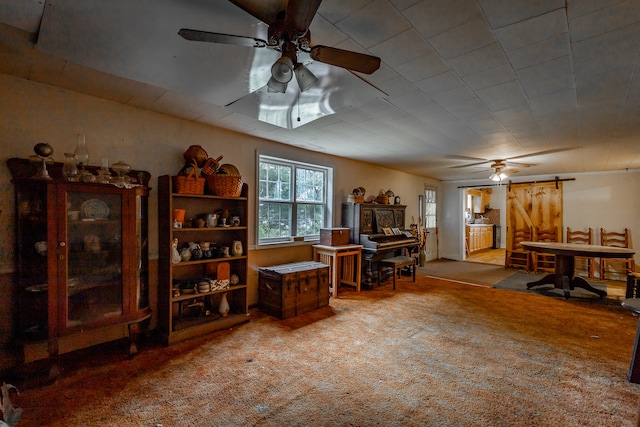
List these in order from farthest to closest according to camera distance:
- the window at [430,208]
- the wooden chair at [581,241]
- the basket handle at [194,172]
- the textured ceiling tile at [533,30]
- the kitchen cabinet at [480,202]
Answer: the kitchen cabinet at [480,202] < the window at [430,208] < the wooden chair at [581,241] < the basket handle at [194,172] < the textured ceiling tile at [533,30]

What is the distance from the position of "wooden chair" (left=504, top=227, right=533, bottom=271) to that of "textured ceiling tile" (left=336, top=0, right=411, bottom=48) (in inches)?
266

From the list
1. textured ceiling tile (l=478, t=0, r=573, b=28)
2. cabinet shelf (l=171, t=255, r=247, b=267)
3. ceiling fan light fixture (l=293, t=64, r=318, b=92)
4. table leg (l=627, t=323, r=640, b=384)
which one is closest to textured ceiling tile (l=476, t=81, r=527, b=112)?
textured ceiling tile (l=478, t=0, r=573, b=28)

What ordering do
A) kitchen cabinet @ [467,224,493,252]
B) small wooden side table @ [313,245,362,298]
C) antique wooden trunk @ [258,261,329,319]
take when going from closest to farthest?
1. antique wooden trunk @ [258,261,329,319]
2. small wooden side table @ [313,245,362,298]
3. kitchen cabinet @ [467,224,493,252]

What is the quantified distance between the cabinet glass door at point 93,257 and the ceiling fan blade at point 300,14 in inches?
83.2

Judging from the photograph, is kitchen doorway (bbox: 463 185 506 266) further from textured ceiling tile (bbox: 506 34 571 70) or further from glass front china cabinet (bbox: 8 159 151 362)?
glass front china cabinet (bbox: 8 159 151 362)

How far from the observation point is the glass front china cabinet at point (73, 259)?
2.11 metres

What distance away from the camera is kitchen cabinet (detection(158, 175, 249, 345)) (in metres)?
2.74

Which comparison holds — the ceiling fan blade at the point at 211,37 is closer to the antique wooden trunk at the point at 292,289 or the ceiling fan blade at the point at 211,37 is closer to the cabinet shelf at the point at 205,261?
the cabinet shelf at the point at 205,261

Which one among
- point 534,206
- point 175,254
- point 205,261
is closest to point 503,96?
point 205,261

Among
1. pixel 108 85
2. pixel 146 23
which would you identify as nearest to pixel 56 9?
pixel 146 23

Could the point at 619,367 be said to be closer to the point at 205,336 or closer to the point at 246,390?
the point at 246,390

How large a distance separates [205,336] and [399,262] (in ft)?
10.8

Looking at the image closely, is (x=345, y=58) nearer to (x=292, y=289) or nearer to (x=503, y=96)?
(x=503, y=96)

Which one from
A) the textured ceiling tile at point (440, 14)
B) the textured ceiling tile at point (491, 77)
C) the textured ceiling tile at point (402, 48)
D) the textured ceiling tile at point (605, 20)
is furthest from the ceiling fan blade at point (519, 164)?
the textured ceiling tile at point (440, 14)
